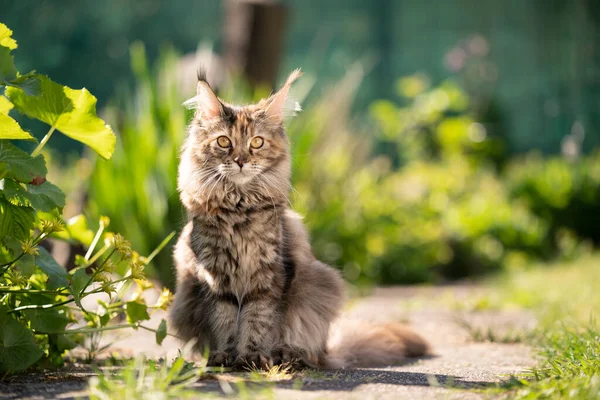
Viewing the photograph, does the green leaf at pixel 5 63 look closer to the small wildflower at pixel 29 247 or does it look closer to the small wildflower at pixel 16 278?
the small wildflower at pixel 29 247

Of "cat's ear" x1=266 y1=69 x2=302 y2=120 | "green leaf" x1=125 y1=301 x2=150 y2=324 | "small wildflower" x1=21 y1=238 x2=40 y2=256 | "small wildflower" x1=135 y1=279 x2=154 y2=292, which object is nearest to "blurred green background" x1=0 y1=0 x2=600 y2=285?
"cat's ear" x1=266 y1=69 x2=302 y2=120

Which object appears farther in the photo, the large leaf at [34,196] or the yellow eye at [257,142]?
the yellow eye at [257,142]

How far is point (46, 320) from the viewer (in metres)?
2.65

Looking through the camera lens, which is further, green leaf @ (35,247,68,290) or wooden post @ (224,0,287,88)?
wooden post @ (224,0,287,88)

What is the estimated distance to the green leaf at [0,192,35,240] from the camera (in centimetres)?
241

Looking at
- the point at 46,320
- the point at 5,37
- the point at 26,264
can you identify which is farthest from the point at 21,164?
the point at 46,320

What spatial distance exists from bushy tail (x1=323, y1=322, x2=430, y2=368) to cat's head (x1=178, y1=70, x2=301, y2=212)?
78 centimetres

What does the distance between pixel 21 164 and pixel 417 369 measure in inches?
67.3

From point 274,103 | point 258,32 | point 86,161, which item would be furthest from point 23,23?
point 274,103

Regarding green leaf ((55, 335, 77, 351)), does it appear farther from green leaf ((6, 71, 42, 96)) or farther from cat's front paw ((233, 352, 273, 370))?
green leaf ((6, 71, 42, 96))

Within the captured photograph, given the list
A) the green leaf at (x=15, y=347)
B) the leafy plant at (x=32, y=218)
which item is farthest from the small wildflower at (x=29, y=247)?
the green leaf at (x=15, y=347)

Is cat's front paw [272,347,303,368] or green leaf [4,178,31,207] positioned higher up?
green leaf [4,178,31,207]

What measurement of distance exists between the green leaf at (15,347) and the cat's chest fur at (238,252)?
2.23 feet

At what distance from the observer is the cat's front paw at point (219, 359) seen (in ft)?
8.82
